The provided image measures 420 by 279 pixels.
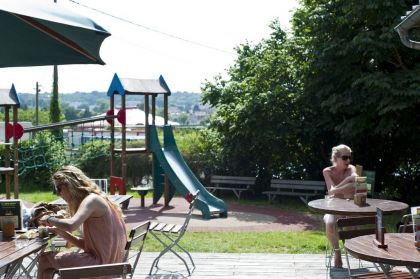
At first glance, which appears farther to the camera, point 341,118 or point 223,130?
point 223,130

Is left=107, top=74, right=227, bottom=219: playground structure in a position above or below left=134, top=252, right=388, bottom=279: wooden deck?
above

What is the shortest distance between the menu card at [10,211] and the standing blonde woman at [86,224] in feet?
1.35

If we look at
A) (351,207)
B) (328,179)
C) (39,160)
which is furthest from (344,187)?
(39,160)

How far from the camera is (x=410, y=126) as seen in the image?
580 inches

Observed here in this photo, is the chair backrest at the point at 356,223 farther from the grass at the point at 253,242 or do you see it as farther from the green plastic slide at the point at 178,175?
the green plastic slide at the point at 178,175

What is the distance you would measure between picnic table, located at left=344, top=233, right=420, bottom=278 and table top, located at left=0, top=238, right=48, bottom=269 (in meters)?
2.43

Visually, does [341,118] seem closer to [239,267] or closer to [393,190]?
[393,190]

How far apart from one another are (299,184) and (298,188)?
101mm

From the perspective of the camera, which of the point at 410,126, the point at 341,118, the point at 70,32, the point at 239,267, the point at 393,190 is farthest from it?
the point at 393,190

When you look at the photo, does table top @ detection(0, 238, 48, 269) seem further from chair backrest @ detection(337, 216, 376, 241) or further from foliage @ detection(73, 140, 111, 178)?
foliage @ detection(73, 140, 111, 178)

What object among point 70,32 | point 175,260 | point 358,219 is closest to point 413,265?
point 358,219

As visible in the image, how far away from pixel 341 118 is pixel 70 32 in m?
12.2

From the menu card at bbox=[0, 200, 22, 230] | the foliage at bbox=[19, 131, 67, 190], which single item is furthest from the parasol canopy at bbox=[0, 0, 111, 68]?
the foliage at bbox=[19, 131, 67, 190]

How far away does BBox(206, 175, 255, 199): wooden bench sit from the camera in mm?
17781
